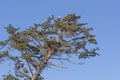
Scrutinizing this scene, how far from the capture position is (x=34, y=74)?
51719mm

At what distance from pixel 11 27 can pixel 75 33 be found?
291 inches

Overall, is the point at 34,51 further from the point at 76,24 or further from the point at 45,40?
the point at 76,24

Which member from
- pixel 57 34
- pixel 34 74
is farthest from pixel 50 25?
pixel 34 74

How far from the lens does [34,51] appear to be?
173 ft

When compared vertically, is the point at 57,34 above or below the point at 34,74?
above

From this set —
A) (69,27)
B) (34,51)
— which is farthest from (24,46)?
(69,27)

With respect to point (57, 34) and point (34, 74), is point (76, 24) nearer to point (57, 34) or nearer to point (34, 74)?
point (57, 34)

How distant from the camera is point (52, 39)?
170 ft

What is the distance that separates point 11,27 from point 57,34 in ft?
18.7

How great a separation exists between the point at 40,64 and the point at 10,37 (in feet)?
16.4

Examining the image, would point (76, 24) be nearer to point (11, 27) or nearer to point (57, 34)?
point (57, 34)

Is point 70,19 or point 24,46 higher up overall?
point 70,19

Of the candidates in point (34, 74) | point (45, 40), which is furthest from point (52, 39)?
point (34, 74)

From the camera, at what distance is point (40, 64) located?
5188 centimetres
